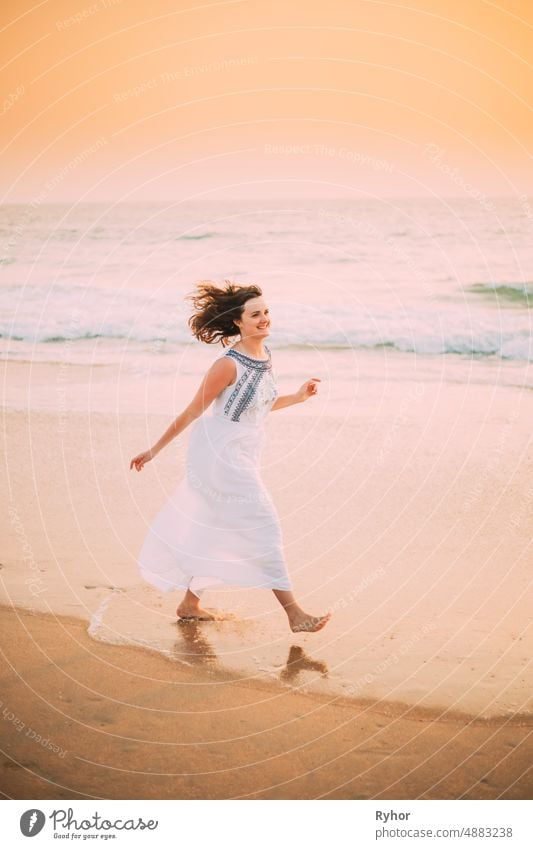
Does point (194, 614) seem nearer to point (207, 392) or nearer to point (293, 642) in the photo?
point (293, 642)

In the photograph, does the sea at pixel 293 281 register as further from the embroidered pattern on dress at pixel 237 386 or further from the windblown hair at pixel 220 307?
the embroidered pattern on dress at pixel 237 386

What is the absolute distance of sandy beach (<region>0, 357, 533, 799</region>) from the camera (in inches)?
181

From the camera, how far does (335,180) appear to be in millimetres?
23938

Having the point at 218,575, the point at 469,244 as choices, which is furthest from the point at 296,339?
the point at 218,575

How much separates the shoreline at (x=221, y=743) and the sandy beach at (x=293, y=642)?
0.4 inches

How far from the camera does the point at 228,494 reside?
616 cm

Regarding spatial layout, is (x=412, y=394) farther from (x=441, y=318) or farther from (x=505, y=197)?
(x=505, y=197)

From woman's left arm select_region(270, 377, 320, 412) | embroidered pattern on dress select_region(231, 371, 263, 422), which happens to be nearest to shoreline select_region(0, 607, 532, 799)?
embroidered pattern on dress select_region(231, 371, 263, 422)

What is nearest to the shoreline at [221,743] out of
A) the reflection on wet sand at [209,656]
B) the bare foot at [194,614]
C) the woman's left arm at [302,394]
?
the reflection on wet sand at [209,656]

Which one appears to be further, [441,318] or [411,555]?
[441,318]

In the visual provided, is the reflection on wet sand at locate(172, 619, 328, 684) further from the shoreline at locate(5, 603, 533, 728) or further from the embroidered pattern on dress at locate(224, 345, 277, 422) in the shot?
the embroidered pattern on dress at locate(224, 345, 277, 422)

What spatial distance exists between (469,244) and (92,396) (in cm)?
1132

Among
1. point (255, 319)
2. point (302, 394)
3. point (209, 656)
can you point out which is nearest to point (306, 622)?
point (209, 656)

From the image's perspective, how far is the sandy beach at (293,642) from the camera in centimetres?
459
